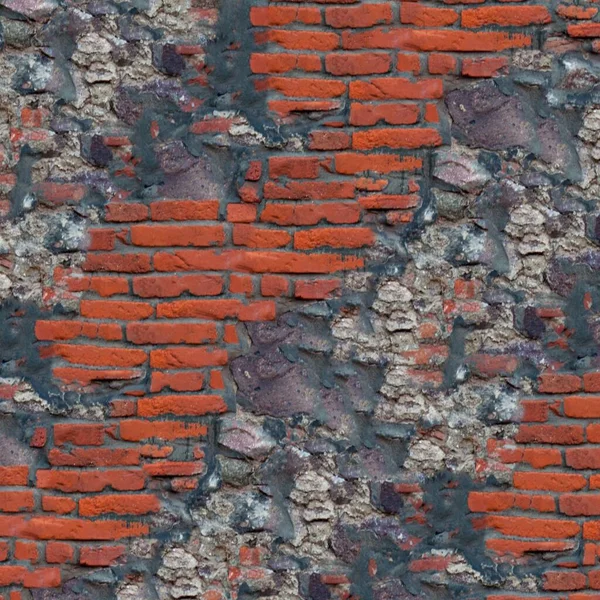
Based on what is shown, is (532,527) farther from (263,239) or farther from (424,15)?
(424,15)

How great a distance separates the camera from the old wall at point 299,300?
306cm

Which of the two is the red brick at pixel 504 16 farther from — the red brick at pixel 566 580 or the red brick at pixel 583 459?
the red brick at pixel 566 580

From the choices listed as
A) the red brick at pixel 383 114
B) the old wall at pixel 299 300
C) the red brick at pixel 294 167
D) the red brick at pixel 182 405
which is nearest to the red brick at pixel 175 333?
the old wall at pixel 299 300

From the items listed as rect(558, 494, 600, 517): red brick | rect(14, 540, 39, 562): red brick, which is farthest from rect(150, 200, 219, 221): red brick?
rect(558, 494, 600, 517): red brick

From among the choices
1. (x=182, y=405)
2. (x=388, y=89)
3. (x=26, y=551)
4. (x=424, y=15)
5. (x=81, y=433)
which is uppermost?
(x=424, y=15)

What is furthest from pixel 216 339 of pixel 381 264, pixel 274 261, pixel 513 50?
pixel 513 50

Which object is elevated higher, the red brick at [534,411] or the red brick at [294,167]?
the red brick at [294,167]

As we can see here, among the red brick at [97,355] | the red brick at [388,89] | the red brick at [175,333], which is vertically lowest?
the red brick at [97,355]

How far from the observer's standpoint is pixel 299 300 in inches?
122

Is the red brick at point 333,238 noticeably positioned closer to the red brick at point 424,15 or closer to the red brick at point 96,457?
the red brick at point 424,15

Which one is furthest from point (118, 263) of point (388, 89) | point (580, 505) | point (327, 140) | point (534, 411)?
point (580, 505)

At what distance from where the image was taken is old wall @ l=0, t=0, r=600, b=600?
120 inches

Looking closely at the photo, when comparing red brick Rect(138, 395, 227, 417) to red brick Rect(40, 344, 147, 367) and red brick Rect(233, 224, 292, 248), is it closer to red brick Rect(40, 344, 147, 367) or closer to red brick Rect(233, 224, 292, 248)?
red brick Rect(40, 344, 147, 367)

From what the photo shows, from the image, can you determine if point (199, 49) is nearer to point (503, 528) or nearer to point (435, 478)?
point (435, 478)
